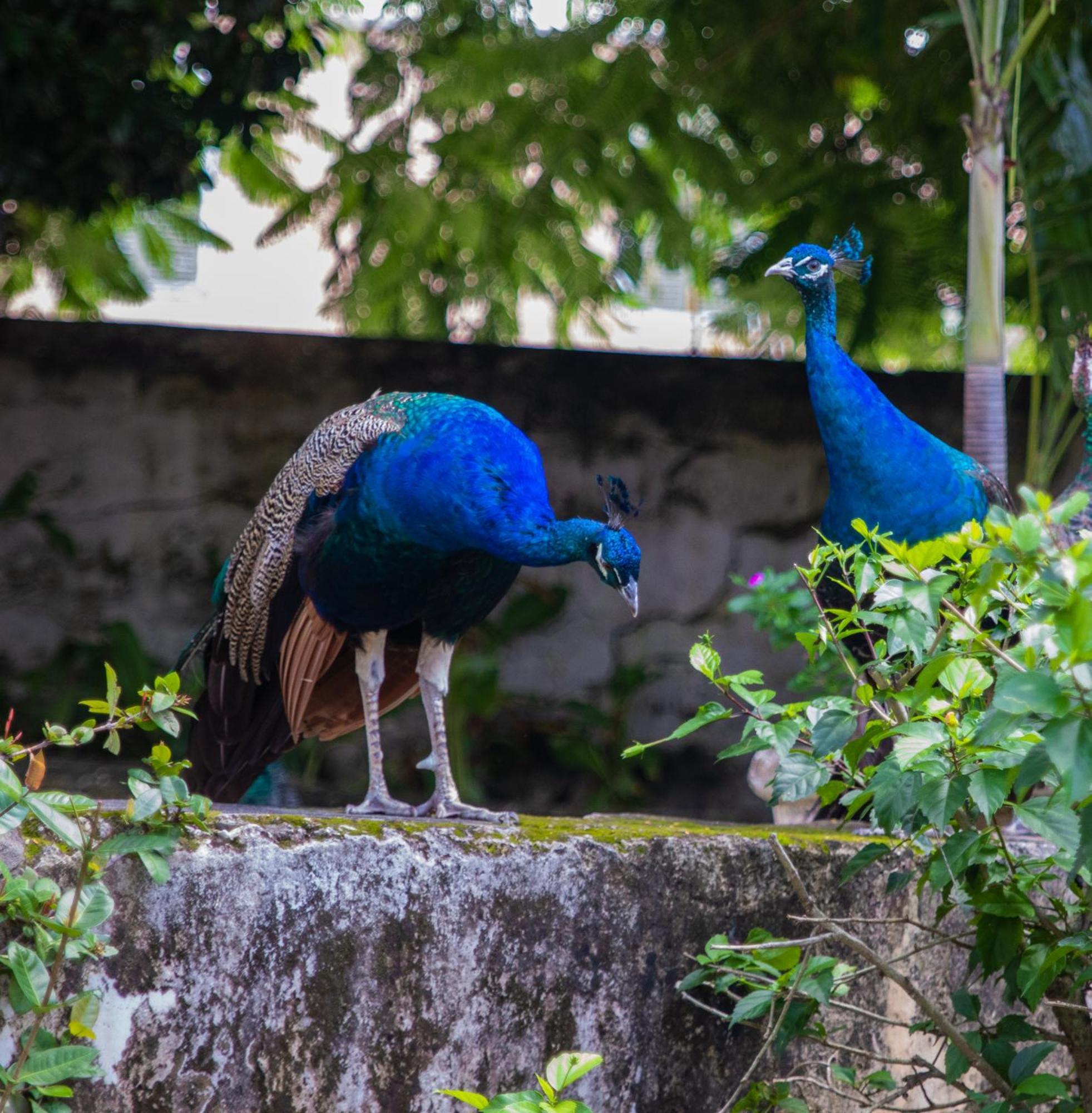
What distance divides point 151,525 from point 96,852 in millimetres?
3673

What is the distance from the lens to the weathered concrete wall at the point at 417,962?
6.17ft

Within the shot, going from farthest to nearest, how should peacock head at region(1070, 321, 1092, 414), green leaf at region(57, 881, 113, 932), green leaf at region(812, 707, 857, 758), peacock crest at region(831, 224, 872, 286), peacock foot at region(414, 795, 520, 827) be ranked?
peacock head at region(1070, 321, 1092, 414)
peacock crest at region(831, 224, 872, 286)
peacock foot at region(414, 795, 520, 827)
green leaf at region(812, 707, 857, 758)
green leaf at region(57, 881, 113, 932)

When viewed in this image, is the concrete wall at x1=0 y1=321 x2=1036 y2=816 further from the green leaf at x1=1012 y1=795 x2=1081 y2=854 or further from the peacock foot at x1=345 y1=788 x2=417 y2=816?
the green leaf at x1=1012 y1=795 x2=1081 y2=854

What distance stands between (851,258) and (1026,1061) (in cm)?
204

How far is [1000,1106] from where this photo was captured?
202 cm

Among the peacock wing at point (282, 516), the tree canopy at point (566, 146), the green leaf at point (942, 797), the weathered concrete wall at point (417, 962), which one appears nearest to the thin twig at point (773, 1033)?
the weathered concrete wall at point (417, 962)

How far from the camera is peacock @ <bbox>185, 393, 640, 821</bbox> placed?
110 inches

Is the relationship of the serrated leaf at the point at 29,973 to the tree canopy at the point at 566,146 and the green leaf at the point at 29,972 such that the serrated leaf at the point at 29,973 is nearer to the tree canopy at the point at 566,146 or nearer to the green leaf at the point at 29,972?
the green leaf at the point at 29,972

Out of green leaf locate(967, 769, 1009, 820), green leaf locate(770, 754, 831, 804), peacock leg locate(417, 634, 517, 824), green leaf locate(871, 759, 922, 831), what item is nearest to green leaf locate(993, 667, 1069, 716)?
green leaf locate(967, 769, 1009, 820)

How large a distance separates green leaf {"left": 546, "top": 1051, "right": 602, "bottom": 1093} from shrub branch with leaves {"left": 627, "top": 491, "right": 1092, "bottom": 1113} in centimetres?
30

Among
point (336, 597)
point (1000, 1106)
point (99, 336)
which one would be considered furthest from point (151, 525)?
point (1000, 1106)

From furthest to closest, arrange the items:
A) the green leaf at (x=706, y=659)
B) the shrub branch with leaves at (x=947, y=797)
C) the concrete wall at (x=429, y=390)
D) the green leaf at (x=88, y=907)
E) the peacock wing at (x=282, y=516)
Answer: the concrete wall at (x=429, y=390) < the peacock wing at (x=282, y=516) < the green leaf at (x=706, y=659) < the green leaf at (x=88, y=907) < the shrub branch with leaves at (x=947, y=797)

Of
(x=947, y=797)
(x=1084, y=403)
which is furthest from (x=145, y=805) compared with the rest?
(x=1084, y=403)

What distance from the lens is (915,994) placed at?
2.15 metres
